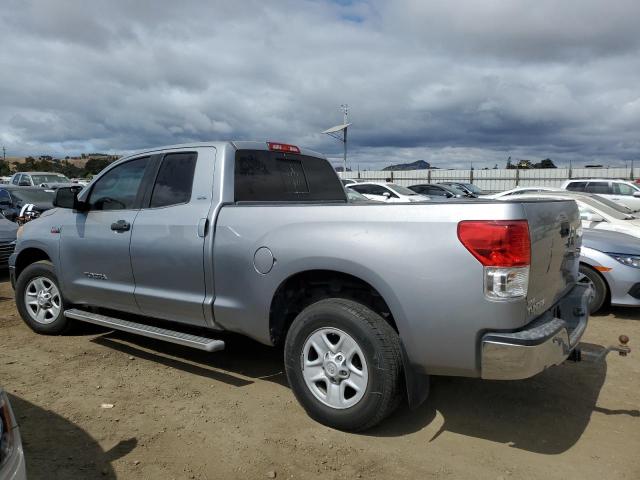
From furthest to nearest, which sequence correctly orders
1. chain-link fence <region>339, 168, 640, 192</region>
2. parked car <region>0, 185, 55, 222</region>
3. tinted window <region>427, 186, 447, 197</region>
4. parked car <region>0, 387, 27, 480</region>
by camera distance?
1. chain-link fence <region>339, 168, 640, 192</region>
2. tinted window <region>427, 186, 447, 197</region>
3. parked car <region>0, 185, 55, 222</region>
4. parked car <region>0, 387, 27, 480</region>

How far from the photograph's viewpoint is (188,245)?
4125 millimetres

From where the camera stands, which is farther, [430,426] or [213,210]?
[213,210]

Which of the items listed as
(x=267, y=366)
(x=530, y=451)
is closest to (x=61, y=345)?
(x=267, y=366)

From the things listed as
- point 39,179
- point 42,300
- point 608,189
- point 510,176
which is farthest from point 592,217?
point 510,176

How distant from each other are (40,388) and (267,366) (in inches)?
71.7

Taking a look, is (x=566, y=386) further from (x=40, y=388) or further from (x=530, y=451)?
(x=40, y=388)

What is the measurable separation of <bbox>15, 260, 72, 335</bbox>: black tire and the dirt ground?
45 centimetres

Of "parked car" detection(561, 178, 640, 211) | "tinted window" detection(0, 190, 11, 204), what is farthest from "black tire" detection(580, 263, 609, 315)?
"parked car" detection(561, 178, 640, 211)

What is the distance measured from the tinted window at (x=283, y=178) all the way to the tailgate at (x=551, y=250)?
2.16 m

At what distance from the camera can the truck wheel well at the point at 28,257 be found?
18.7 ft

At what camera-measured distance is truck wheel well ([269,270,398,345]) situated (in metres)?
3.54

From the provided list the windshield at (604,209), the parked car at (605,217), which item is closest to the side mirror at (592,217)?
the parked car at (605,217)

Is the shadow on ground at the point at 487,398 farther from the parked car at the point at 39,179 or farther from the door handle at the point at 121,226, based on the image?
the parked car at the point at 39,179

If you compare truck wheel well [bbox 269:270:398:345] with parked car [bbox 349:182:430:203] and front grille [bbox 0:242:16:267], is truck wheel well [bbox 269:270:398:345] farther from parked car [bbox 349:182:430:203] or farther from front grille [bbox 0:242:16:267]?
parked car [bbox 349:182:430:203]
